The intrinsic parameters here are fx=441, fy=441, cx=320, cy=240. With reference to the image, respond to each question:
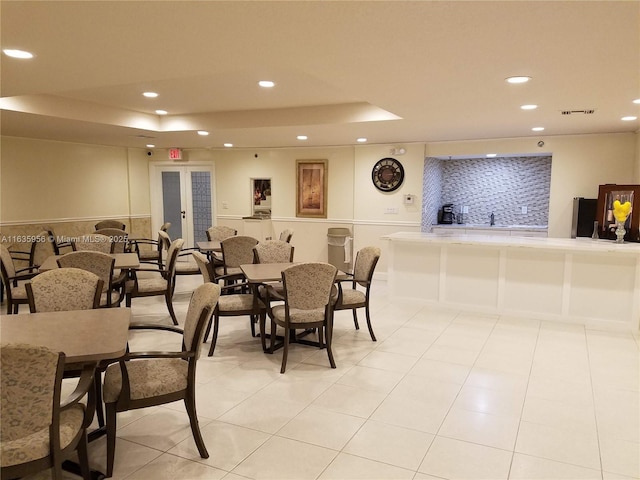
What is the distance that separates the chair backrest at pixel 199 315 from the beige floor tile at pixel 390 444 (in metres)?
→ 1.06

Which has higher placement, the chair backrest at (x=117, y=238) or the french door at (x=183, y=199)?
the french door at (x=183, y=199)

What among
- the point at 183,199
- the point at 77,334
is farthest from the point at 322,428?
the point at 183,199

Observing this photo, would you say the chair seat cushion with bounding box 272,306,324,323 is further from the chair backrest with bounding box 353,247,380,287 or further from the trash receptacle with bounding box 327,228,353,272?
the trash receptacle with bounding box 327,228,353,272

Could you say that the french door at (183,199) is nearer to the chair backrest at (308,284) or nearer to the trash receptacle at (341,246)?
the trash receptacle at (341,246)

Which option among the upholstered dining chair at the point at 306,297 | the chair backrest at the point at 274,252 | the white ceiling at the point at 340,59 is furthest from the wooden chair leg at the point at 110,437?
the chair backrest at the point at 274,252

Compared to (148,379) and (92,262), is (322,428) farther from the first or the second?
(92,262)

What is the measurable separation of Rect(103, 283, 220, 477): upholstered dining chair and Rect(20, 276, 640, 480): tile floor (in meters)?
0.27

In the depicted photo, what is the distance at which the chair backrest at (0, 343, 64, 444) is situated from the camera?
1627mm

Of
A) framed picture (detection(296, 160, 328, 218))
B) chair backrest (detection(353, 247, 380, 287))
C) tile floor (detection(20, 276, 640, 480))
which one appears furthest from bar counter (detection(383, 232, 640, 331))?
framed picture (detection(296, 160, 328, 218))

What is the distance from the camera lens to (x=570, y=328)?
15.7 ft

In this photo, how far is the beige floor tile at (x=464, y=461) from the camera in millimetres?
2324

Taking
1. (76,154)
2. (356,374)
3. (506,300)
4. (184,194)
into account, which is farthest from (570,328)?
(76,154)

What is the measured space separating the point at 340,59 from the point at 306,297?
5.96ft

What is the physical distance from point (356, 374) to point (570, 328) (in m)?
2.71
